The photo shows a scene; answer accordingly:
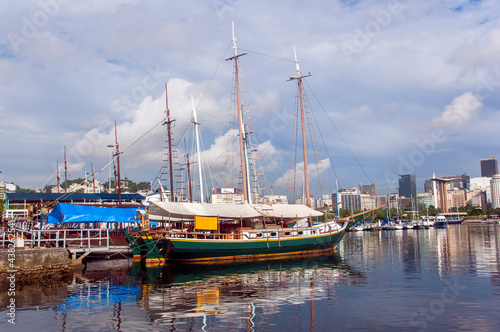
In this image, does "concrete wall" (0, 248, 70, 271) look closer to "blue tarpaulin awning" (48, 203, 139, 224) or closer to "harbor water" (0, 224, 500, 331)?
"harbor water" (0, 224, 500, 331)

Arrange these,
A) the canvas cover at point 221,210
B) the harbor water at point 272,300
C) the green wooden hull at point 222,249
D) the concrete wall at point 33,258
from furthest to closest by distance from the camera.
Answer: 1. the canvas cover at point 221,210
2. the green wooden hull at point 222,249
3. the concrete wall at point 33,258
4. the harbor water at point 272,300

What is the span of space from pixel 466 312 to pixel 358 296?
5.62 metres

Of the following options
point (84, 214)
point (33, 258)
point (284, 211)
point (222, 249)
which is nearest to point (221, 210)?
point (222, 249)

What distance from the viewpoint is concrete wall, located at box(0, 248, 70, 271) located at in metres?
27.0

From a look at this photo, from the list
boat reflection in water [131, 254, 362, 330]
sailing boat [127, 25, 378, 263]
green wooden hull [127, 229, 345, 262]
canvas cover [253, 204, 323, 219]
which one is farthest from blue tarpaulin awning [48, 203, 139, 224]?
canvas cover [253, 204, 323, 219]

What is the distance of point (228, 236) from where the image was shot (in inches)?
1666

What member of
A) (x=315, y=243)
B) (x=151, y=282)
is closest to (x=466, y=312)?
(x=151, y=282)

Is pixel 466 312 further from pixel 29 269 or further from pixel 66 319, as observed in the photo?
pixel 29 269

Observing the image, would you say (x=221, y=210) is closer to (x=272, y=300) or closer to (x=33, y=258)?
(x=33, y=258)

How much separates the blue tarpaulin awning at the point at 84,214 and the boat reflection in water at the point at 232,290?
35.4 feet

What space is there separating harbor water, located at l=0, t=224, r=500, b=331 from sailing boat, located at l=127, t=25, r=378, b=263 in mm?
4361

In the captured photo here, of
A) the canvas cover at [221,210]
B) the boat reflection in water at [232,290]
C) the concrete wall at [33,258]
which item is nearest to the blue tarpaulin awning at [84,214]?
the canvas cover at [221,210]

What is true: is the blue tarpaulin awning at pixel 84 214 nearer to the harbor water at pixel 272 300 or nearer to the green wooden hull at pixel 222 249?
the green wooden hull at pixel 222 249

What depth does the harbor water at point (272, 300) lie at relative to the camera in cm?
1698
